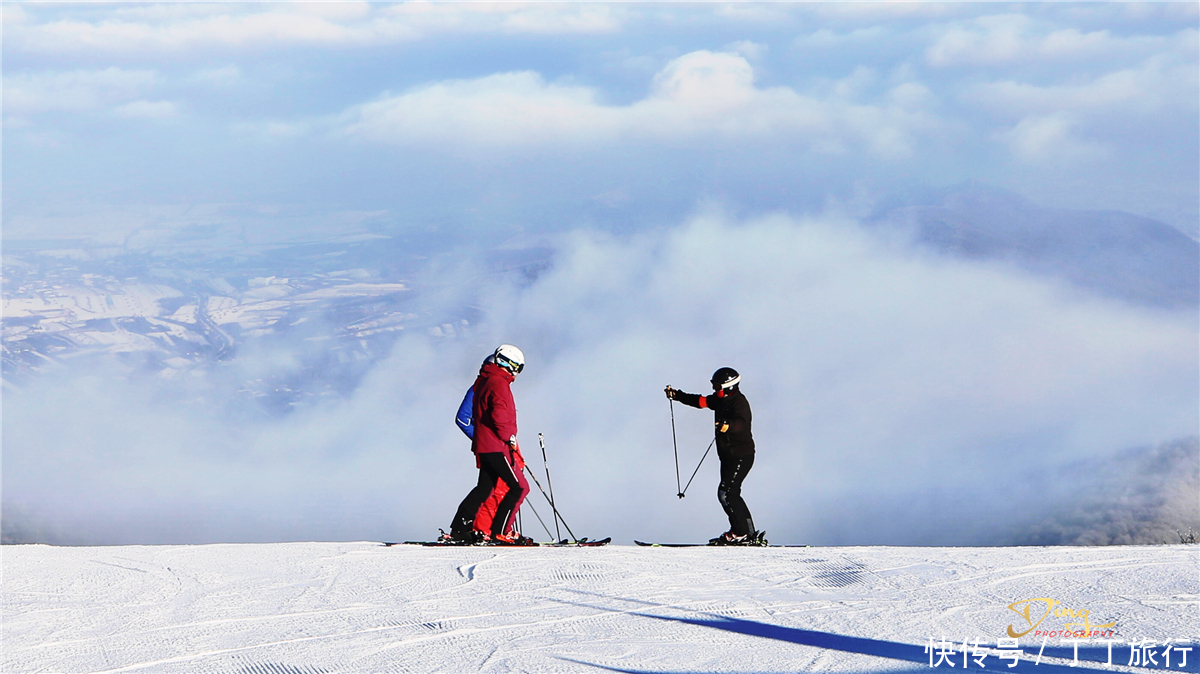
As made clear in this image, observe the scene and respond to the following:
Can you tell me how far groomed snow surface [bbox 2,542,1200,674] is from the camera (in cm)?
611

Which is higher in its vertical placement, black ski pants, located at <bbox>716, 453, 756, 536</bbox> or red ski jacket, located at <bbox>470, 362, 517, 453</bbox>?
red ski jacket, located at <bbox>470, 362, 517, 453</bbox>

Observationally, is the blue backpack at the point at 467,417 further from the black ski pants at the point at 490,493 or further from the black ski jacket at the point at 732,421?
the black ski jacket at the point at 732,421

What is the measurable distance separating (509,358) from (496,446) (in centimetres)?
88

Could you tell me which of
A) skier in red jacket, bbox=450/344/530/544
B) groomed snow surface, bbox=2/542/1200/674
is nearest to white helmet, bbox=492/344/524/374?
skier in red jacket, bbox=450/344/530/544

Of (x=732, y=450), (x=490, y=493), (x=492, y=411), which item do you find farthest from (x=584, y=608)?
(x=732, y=450)

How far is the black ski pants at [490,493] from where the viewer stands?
10.7m

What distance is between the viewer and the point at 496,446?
35.0ft

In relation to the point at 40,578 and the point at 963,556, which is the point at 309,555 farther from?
the point at 963,556

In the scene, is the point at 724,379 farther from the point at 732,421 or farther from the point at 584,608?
the point at 584,608

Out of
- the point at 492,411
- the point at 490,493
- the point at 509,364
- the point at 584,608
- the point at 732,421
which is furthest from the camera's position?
the point at 732,421

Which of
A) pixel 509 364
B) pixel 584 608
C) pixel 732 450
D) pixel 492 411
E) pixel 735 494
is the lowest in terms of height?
pixel 584 608

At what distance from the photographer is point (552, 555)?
9.56m

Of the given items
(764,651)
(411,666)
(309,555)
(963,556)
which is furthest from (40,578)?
(963,556)

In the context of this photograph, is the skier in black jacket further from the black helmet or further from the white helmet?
the white helmet
